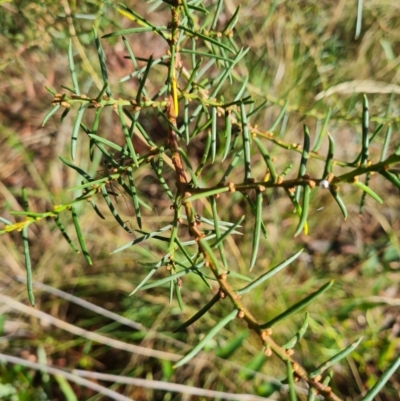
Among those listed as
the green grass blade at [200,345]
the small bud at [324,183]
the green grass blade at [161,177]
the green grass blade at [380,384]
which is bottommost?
the green grass blade at [380,384]

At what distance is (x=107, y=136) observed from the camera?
1.44 metres

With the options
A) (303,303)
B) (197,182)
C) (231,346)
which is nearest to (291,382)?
(303,303)

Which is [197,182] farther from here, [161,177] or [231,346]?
[231,346]

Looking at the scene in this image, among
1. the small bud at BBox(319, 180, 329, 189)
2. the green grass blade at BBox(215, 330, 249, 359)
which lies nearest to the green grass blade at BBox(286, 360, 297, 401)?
the small bud at BBox(319, 180, 329, 189)

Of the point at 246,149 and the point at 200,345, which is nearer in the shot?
the point at 200,345

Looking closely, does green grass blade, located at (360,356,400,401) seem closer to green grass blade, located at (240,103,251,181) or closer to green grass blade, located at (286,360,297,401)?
green grass blade, located at (286,360,297,401)

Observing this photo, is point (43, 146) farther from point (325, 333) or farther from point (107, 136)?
point (325, 333)

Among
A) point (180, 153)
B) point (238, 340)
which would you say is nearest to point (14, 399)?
point (238, 340)

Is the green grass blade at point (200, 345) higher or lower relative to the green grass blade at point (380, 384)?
higher

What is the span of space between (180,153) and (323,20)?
904 millimetres

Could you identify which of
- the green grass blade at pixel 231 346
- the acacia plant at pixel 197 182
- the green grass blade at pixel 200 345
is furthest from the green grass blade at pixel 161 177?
the green grass blade at pixel 231 346

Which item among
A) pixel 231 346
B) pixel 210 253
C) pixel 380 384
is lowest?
pixel 231 346

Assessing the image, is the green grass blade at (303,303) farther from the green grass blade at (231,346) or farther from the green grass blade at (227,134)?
the green grass blade at (231,346)

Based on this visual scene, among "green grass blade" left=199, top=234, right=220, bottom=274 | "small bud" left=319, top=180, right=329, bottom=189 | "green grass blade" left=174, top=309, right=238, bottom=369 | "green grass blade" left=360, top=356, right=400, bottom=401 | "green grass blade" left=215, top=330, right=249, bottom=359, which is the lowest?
"green grass blade" left=215, top=330, right=249, bottom=359
